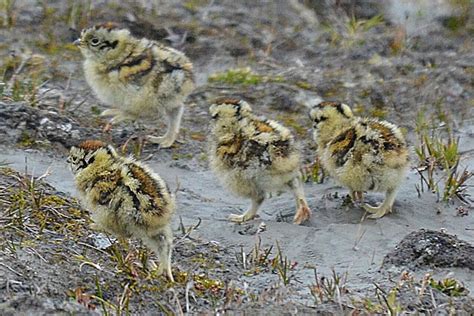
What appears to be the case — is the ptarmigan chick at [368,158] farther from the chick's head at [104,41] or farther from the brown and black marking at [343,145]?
the chick's head at [104,41]

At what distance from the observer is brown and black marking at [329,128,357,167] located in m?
6.09

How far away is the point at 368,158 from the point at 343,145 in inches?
8.4

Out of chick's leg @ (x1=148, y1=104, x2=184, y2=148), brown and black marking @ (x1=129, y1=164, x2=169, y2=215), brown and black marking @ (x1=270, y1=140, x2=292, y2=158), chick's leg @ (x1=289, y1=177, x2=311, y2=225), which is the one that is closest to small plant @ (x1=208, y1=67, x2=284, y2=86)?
chick's leg @ (x1=148, y1=104, x2=184, y2=148)

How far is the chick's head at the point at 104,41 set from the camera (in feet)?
24.2

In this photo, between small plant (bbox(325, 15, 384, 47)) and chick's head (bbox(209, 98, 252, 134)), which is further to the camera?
small plant (bbox(325, 15, 384, 47))

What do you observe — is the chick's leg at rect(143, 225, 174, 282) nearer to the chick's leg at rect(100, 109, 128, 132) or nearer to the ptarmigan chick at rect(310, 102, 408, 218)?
the ptarmigan chick at rect(310, 102, 408, 218)

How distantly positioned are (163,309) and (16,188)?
159 centimetres

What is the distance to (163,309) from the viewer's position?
445 cm

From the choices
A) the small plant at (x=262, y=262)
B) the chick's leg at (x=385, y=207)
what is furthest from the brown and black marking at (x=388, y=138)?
the small plant at (x=262, y=262)

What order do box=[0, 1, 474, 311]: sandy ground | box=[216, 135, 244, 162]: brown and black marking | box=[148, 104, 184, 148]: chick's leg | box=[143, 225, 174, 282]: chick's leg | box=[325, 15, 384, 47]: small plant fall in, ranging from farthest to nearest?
box=[325, 15, 384, 47]: small plant
box=[148, 104, 184, 148]: chick's leg
box=[216, 135, 244, 162]: brown and black marking
box=[0, 1, 474, 311]: sandy ground
box=[143, 225, 174, 282]: chick's leg

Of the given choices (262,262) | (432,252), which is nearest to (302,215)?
(262,262)

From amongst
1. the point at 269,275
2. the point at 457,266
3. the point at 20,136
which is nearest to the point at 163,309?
the point at 269,275

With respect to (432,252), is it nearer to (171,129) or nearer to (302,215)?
(302,215)

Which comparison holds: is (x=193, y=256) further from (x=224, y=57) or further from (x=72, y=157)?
(x=224, y=57)
